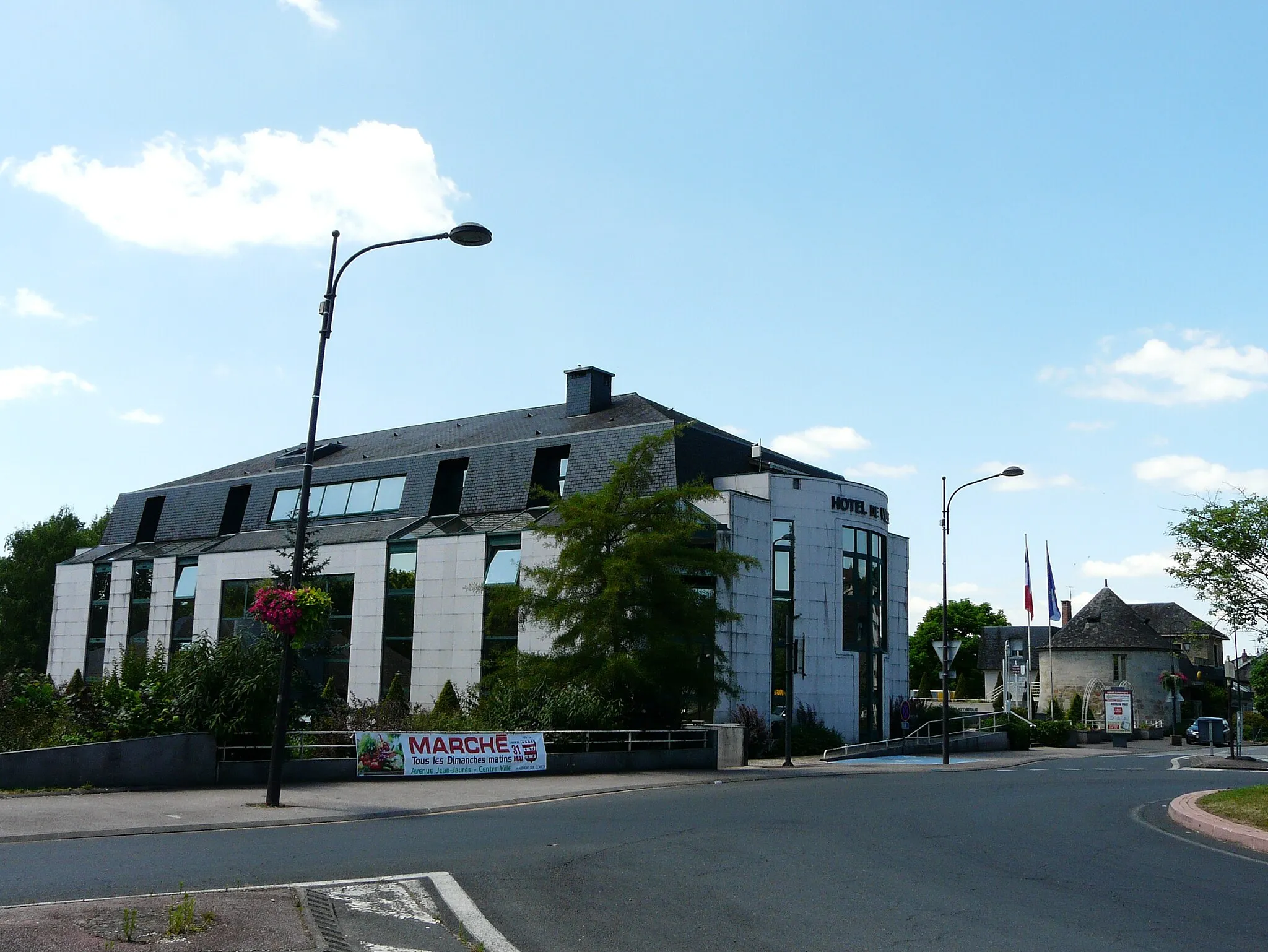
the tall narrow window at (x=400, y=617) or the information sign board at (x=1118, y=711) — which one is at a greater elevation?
the tall narrow window at (x=400, y=617)

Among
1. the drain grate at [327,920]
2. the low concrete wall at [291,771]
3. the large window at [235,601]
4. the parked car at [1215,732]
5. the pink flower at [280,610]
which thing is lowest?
the parked car at [1215,732]

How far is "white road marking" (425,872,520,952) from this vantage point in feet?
25.4

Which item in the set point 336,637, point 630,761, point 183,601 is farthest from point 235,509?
point 630,761

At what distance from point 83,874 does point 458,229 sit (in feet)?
33.6

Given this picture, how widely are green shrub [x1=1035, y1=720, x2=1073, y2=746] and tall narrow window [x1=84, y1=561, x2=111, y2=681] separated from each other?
147 ft

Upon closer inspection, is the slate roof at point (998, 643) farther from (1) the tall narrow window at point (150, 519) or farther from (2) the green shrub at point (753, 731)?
(1) the tall narrow window at point (150, 519)

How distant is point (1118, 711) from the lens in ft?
181

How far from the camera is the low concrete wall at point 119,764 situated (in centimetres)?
1634

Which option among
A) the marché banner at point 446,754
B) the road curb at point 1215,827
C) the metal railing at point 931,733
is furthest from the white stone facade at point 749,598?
the road curb at point 1215,827

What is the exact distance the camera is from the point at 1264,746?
59094mm

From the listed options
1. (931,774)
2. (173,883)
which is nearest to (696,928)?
(173,883)

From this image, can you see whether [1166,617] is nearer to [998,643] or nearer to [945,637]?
[998,643]

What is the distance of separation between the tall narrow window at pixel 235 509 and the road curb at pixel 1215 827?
44.5 m

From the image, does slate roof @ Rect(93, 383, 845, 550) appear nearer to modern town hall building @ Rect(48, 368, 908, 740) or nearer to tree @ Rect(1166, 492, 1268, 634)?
modern town hall building @ Rect(48, 368, 908, 740)
